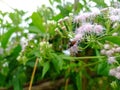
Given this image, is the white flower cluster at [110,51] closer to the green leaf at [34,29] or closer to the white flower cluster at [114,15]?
the white flower cluster at [114,15]

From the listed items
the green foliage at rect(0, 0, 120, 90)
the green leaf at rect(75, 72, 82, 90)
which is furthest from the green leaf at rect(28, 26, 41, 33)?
the green leaf at rect(75, 72, 82, 90)

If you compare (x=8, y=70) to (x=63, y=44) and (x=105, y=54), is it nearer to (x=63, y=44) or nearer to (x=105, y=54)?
(x=63, y=44)

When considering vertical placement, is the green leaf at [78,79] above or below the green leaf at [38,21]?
below

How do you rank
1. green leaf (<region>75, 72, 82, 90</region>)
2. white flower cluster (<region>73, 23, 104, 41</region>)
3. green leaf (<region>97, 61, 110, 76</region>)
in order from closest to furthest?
white flower cluster (<region>73, 23, 104, 41</region>)
green leaf (<region>97, 61, 110, 76</region>)
green leaf (<region>75, 72, 82, 90</region>)

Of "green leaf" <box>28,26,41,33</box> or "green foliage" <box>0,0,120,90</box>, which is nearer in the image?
"green foliage" <box>0,0,120,90</box>

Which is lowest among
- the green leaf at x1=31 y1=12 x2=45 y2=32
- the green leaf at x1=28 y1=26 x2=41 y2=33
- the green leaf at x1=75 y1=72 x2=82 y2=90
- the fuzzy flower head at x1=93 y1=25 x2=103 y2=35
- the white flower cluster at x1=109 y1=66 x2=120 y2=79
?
the green leaf at x1=75 y1=72 x2=82 y2=90

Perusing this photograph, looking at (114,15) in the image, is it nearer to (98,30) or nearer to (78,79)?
(98,30)

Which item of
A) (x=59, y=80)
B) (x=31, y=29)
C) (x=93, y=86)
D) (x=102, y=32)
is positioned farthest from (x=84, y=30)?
(x=93, y=86)

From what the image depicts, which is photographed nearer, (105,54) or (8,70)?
(105,54)

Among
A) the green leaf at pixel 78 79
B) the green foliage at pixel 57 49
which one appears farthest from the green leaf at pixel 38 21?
the green leaf at pixel 78 79

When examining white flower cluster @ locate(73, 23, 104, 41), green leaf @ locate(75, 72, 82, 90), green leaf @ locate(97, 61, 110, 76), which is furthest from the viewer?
green leaf @ locate(75, 72, 82, 90)

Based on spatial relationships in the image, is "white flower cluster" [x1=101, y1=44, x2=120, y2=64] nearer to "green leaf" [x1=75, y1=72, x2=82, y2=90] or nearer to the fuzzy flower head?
the fuzzy flower head
